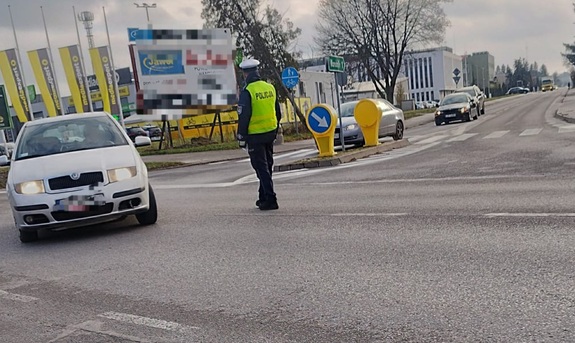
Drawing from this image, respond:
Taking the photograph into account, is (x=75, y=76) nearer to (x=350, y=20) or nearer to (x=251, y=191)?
(x=350, y=20)

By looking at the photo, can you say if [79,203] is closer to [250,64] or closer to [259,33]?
[250,64]

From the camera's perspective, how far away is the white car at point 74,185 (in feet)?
23.2

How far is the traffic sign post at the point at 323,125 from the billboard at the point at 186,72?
16.6 m

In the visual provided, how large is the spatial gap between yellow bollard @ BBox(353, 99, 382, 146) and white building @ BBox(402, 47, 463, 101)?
116772 mm

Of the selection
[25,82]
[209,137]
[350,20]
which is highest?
[350,20]

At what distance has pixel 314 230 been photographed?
6.82 metres

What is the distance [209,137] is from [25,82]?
13724mm

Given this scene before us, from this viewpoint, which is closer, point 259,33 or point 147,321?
point 147,321

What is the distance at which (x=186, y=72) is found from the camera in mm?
31938

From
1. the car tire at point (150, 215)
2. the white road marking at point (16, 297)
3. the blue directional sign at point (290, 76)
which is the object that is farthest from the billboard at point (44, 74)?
the white road marking at point (16, 297)

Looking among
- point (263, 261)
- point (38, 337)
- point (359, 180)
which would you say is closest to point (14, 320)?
point (38, 337)

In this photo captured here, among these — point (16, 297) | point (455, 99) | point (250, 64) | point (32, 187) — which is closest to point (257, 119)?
point (250, 64)

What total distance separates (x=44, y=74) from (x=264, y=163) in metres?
33.9

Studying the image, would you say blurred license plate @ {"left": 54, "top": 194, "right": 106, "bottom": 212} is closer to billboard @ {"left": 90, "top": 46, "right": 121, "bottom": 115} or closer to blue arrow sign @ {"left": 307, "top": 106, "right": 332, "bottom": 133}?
blue arrow sign @ {"left": 307, "top": 106, "right": 332, "bottom": 133}
